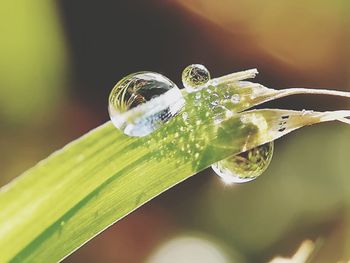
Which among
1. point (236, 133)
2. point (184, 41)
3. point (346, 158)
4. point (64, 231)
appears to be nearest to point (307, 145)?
point (346, 158)

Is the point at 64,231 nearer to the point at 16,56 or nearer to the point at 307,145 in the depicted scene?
the point at 16,56

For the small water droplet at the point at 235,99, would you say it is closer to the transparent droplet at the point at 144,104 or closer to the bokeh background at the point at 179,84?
the transparent droplet at the point at 144,104

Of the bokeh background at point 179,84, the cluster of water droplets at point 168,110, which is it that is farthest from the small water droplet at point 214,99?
the bokeh background at point 179,84

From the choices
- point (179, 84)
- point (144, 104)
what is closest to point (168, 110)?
point (144, 104)

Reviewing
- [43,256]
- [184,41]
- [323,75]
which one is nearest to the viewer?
[43,256]

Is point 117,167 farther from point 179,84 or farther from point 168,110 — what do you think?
point 179,84

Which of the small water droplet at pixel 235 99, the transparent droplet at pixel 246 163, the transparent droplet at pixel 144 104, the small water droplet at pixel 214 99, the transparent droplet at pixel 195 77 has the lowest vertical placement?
the transparent droplet at pixel 246 163
